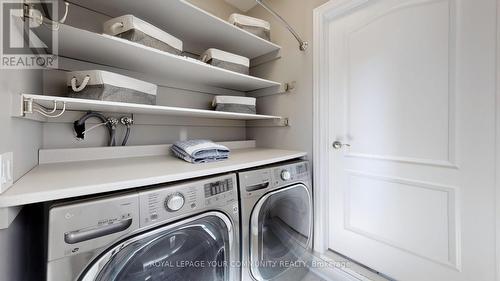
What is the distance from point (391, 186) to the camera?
1.22 m

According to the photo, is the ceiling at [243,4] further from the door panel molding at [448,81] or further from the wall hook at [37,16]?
the wall hook at [37,16]

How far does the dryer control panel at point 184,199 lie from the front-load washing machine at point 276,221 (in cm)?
11

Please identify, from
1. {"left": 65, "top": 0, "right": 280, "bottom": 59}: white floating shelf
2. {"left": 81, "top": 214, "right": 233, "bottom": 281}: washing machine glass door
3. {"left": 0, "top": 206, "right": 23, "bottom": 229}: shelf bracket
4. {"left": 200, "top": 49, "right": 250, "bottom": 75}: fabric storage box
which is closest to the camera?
{"left": 0, "top": 206, "right": 23, "bottom": 229}: shelf bracket

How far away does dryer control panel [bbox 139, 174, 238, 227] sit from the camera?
2.26 feet

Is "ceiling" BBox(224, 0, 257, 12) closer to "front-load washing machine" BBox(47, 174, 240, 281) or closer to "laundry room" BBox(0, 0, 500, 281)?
"laundry room" BBox(0, 0, 500, 281)

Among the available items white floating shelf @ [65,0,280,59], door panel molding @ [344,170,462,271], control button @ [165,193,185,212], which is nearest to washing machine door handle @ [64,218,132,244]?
control button @ [165,193,185,212]

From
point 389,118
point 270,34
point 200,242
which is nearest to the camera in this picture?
point 200,242

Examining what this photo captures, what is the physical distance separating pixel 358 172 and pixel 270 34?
1398 mm

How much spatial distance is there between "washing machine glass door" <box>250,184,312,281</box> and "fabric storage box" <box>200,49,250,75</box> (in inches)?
37.3

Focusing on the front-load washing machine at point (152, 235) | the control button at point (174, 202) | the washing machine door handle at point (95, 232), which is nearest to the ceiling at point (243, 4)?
the front-load washing machine at point (152, 235)

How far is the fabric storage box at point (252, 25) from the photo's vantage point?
57.6 inches

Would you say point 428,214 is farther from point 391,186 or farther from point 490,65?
point 490,65

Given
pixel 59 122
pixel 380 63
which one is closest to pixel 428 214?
pixel 380 63

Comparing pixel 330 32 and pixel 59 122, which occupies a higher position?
pixel 330 32
